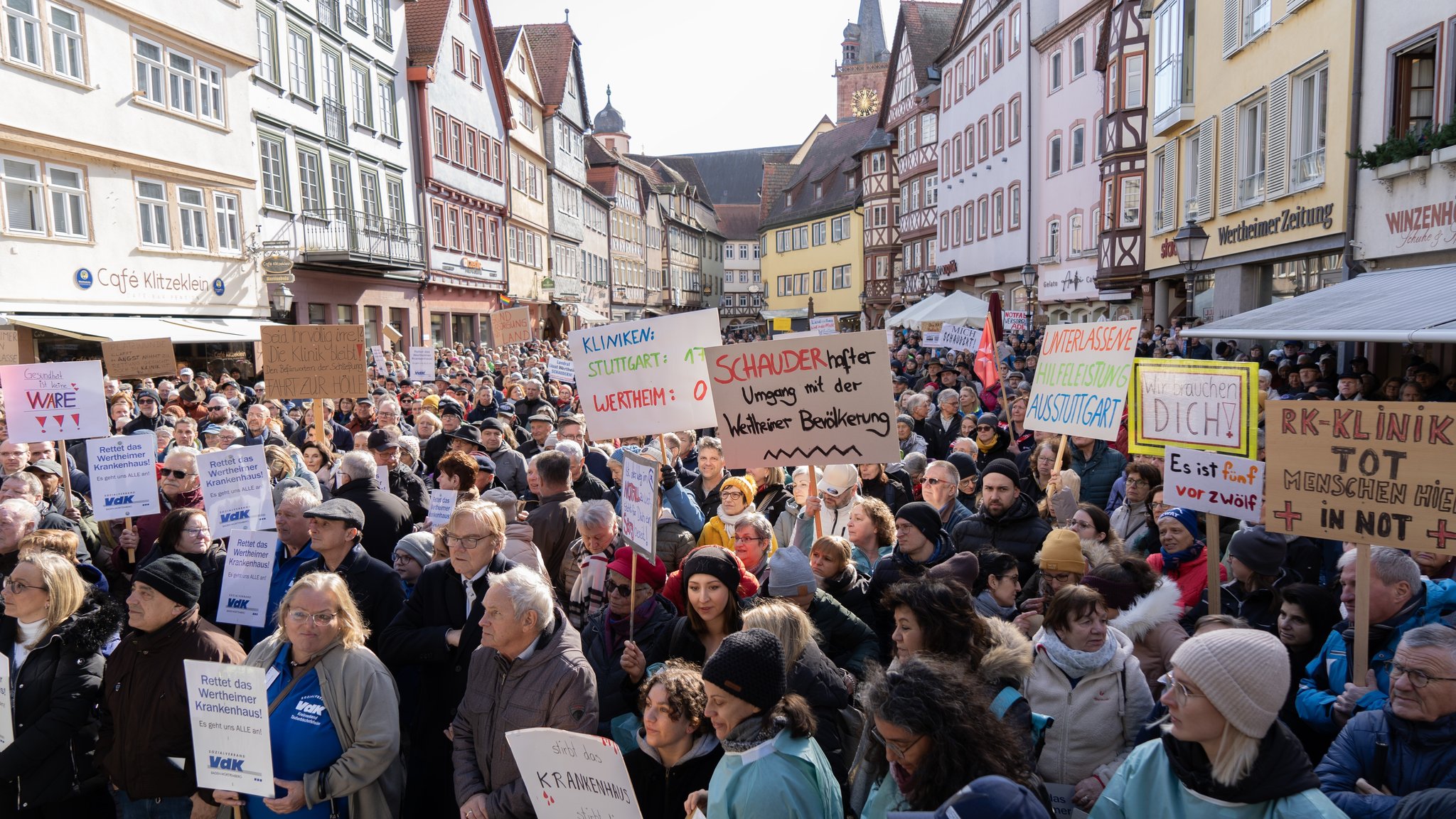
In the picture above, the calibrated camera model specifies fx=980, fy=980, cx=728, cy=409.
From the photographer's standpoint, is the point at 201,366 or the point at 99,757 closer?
the point at 99,757

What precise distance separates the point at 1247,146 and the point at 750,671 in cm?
1945

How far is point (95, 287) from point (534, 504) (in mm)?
14639

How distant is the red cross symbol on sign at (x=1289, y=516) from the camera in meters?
4.70

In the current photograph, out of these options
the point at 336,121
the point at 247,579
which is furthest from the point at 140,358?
the point at 336,121

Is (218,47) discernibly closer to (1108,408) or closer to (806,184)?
(1108,408)

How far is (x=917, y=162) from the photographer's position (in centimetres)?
5159

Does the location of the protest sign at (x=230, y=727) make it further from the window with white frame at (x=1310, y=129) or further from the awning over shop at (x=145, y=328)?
the window with white frame at (x=1310, y=129)

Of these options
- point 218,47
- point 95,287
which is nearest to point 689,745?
point 95,287

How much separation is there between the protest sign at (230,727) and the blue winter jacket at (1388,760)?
3.80 m

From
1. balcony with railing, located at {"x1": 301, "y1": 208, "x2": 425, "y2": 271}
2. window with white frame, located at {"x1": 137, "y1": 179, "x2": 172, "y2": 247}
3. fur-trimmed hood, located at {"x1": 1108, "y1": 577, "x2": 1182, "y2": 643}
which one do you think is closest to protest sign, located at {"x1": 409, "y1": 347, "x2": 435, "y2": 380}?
window with white frame, located at {"x1": 137, "y1": 179, "x2": 172, "y2": 247}

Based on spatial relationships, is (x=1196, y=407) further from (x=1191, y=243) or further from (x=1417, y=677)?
(x=1191, y=243)

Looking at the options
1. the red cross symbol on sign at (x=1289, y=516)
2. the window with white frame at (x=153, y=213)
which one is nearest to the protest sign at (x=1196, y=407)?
the red cross symbol on sign at (x=1289, y=516)

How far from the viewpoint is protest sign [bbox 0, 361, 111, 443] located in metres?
8.17

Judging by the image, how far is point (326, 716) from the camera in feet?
13.3
